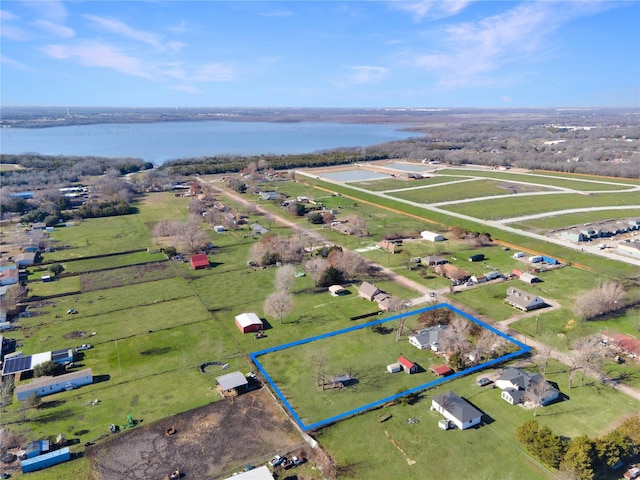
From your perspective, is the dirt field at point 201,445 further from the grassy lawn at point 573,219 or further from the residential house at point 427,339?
the grassy lawn at point 573,219

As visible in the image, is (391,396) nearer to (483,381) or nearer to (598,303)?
(483,381)

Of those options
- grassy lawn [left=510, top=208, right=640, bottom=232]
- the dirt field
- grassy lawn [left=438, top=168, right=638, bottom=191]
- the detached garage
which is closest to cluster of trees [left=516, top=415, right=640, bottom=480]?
the dirt field

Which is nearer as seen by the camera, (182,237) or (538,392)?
(538,392)

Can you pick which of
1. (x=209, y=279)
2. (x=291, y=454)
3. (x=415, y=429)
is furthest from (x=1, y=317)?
(x=415, y=429)

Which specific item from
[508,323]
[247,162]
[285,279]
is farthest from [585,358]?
[247,162]

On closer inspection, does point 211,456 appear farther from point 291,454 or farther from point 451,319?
point 451,319

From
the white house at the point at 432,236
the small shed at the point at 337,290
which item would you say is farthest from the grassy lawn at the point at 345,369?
the white house at the point at 432,236

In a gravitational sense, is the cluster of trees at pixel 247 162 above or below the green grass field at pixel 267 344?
above
